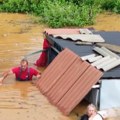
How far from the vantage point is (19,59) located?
1440 cm

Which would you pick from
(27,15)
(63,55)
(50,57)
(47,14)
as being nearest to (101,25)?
(47,14)

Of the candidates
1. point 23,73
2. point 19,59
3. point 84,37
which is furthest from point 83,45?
point 19,59

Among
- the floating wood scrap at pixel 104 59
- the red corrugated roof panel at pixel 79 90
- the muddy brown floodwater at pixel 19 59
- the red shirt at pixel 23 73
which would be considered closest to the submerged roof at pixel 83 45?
the floating wood scrap at pixel 104 59

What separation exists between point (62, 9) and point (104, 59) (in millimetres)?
9735

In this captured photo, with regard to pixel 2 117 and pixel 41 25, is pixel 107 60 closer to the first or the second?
pixel 2 117

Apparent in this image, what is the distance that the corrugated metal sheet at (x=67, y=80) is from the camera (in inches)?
408

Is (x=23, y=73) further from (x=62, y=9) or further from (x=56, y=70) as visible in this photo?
(x=62, y=9)

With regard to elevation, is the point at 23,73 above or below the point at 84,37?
below

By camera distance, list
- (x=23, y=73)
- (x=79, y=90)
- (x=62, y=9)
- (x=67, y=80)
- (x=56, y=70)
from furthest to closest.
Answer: (x=62, y=9), (x=23, y=73), (x=56, y=70), (x=67, y=80), (x=79, y=90)

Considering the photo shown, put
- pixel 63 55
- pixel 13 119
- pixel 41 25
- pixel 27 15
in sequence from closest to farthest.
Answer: pixel 13 119
pixel 63 55
pixel 41 25
pixel 27 15

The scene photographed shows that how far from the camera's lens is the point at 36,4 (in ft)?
75.9

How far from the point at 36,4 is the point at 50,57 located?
32.2 feet

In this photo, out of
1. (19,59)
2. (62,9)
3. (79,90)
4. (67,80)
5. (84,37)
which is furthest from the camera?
(62,9)

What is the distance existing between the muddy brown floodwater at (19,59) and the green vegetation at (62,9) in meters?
0.53
